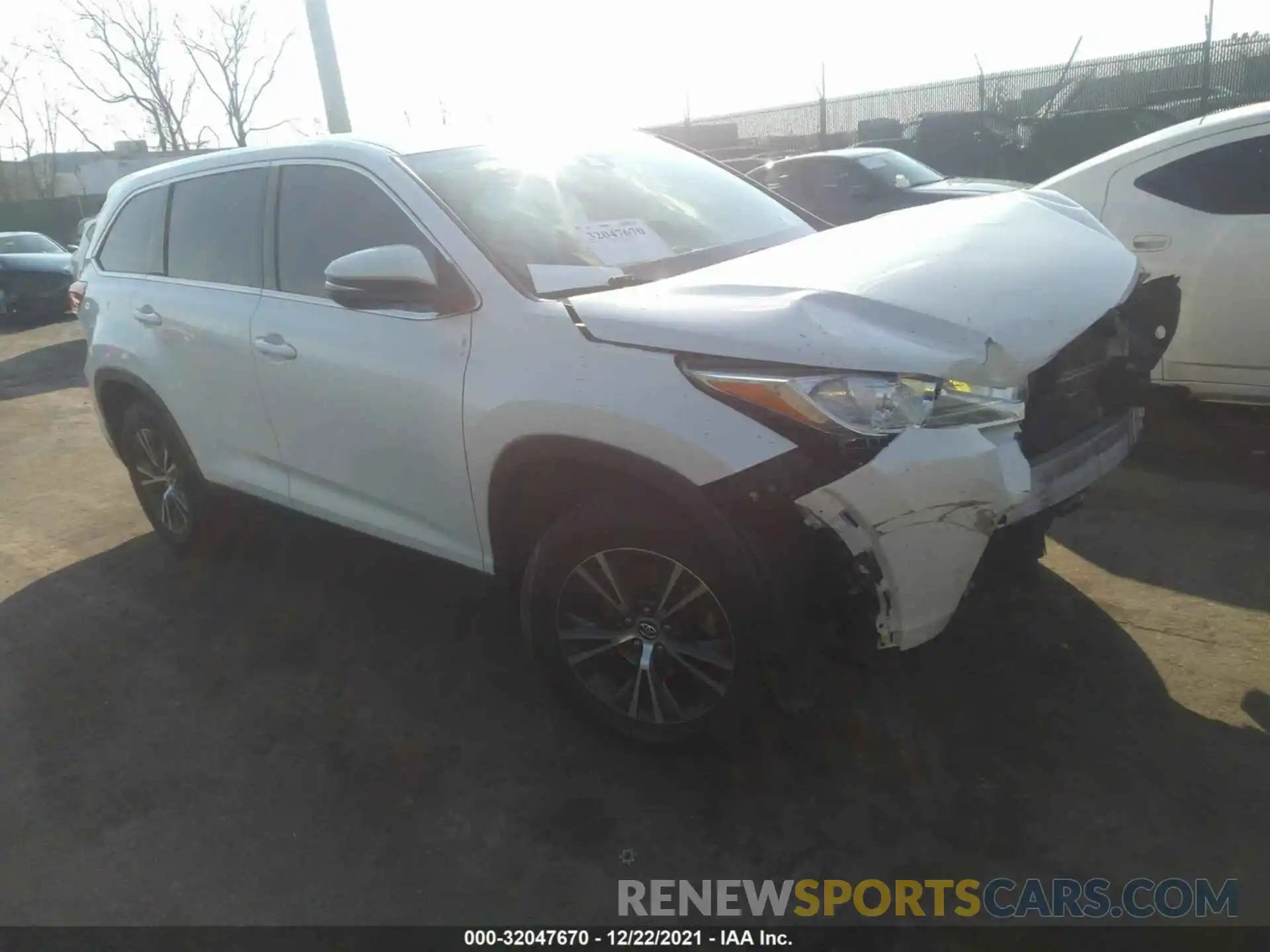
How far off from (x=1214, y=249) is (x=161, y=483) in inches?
202

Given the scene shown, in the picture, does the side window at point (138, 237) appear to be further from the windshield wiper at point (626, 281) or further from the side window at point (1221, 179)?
the side window at point (1221, 179)

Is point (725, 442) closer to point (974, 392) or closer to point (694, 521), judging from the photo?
point (694, 521)

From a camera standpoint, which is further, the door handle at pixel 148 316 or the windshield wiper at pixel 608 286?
the door handle at pixel 148 316

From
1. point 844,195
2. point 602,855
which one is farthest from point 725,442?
point 844,195

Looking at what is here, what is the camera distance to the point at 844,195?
10.5m

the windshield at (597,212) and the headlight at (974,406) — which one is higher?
the windshield at (597,212)

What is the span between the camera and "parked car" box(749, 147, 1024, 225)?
1014 centimetres

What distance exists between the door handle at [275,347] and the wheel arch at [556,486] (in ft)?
3.56

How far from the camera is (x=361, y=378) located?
3250 mm

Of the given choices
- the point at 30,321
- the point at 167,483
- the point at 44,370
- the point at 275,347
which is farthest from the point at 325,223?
the point at 30,321

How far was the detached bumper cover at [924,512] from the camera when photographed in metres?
2.27

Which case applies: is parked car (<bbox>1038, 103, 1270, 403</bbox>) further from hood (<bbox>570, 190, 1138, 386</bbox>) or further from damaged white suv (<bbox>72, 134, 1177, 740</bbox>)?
hood (<bbox>570, 190, 1138, 386</bbox>)

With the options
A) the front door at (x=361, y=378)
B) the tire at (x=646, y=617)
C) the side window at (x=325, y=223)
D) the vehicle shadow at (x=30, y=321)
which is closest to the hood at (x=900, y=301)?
the tire at (x=646, y=617)

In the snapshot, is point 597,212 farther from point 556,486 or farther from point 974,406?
point 974,406
